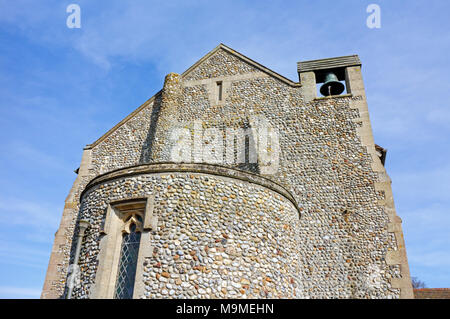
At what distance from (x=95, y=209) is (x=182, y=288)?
3.00m

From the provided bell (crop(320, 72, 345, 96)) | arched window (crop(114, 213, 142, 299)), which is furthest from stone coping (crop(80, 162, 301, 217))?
bell (crop(320, 72, 345, 96))

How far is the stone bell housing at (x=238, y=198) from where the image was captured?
7.46 m

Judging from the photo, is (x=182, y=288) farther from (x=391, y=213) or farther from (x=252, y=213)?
(x=391, y=213)

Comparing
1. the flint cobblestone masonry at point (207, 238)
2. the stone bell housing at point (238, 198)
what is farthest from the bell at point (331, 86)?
the flint cobblestone masonry at point (207, 238)

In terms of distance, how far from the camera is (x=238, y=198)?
8.27 m

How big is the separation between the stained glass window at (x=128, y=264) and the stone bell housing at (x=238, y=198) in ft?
0.08

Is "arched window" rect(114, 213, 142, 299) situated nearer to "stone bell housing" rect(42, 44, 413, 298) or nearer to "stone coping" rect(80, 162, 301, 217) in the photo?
"stone bell housing" rect(42, 44, 413, 298)

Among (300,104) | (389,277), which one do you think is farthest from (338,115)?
(389,277)

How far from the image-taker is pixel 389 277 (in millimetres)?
9859

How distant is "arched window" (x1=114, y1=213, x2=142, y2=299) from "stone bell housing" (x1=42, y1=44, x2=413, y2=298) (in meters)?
0.03

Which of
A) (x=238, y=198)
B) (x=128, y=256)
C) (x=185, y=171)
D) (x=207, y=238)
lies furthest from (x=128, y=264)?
(x=238, y=198)

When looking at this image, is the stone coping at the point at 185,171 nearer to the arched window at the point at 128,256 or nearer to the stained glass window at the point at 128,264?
the arched window at the point at 128,256

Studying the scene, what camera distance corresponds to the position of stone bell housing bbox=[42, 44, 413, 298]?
746 cm

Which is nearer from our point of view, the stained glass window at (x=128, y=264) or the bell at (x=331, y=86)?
the stained glass window at (x=128, y=264)
